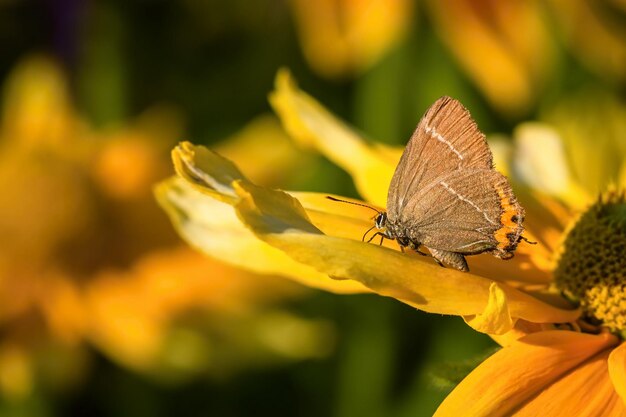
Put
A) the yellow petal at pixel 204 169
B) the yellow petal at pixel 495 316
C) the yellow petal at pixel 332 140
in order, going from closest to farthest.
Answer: the yellow petal at pixel 495 316, the yellow petal at pixel 204 169, the yellow petal at pixel 332 140

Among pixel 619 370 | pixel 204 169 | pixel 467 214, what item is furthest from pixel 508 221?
pixel 204 169

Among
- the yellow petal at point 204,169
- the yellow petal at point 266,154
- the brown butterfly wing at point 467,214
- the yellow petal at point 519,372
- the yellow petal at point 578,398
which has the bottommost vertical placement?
the yellow petal at point 266,154

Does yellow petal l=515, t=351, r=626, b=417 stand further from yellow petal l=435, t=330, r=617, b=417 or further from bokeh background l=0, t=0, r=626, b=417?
bokeh background l=0, t=0, r=626, b=417

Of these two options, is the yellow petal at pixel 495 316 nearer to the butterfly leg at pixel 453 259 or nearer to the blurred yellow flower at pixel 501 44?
the butterfly leg at pixel 453 259

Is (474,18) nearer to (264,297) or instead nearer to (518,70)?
(518,70)

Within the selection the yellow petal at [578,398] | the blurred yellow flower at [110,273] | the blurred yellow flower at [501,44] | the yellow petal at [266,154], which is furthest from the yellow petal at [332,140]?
the blurred yellow flower at [501,44]

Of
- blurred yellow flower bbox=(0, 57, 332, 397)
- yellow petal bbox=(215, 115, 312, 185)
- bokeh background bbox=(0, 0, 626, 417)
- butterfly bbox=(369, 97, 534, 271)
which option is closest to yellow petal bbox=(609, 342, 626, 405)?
butterfly bbox=(369, 97, 534, 271)

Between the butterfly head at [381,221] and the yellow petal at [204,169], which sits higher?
the yellow petal at [204,169]

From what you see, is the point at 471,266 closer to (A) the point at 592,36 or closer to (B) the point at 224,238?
(B) the point at 224,238
